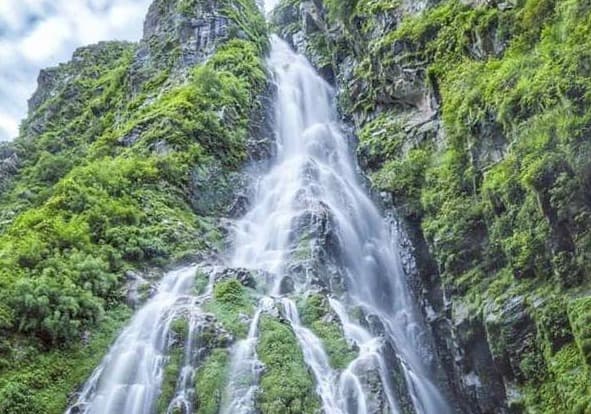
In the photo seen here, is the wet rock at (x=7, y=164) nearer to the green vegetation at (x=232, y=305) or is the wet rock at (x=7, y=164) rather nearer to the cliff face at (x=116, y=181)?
the cliff face at (x=116, y=181)

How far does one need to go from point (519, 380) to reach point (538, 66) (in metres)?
8.84

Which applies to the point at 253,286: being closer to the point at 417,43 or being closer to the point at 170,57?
the point at 417,43

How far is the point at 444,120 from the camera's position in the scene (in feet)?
65.0

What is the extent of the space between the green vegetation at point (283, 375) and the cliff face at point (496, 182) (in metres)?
5.66

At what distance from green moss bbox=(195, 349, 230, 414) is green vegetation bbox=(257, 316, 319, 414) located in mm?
1000

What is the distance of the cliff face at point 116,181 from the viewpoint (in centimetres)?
1540

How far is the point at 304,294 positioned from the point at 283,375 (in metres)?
5.17

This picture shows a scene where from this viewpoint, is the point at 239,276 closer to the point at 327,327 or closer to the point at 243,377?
the point at 327,327

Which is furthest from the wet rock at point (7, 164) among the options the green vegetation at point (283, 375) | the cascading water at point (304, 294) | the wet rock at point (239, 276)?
the green vegetation at point (283, 375)

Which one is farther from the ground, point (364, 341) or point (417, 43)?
point (417, 43)

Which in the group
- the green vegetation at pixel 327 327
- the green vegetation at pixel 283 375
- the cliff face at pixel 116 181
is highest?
the cliff face at pixel 116 181

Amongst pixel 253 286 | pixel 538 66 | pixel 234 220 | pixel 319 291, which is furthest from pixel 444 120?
pixel 234 220

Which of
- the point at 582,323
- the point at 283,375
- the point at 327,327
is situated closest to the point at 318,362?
the point at 327,327

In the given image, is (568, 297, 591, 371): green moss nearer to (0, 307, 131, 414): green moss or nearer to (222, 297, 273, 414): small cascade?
(222, 297, 273, 414): small cascade
